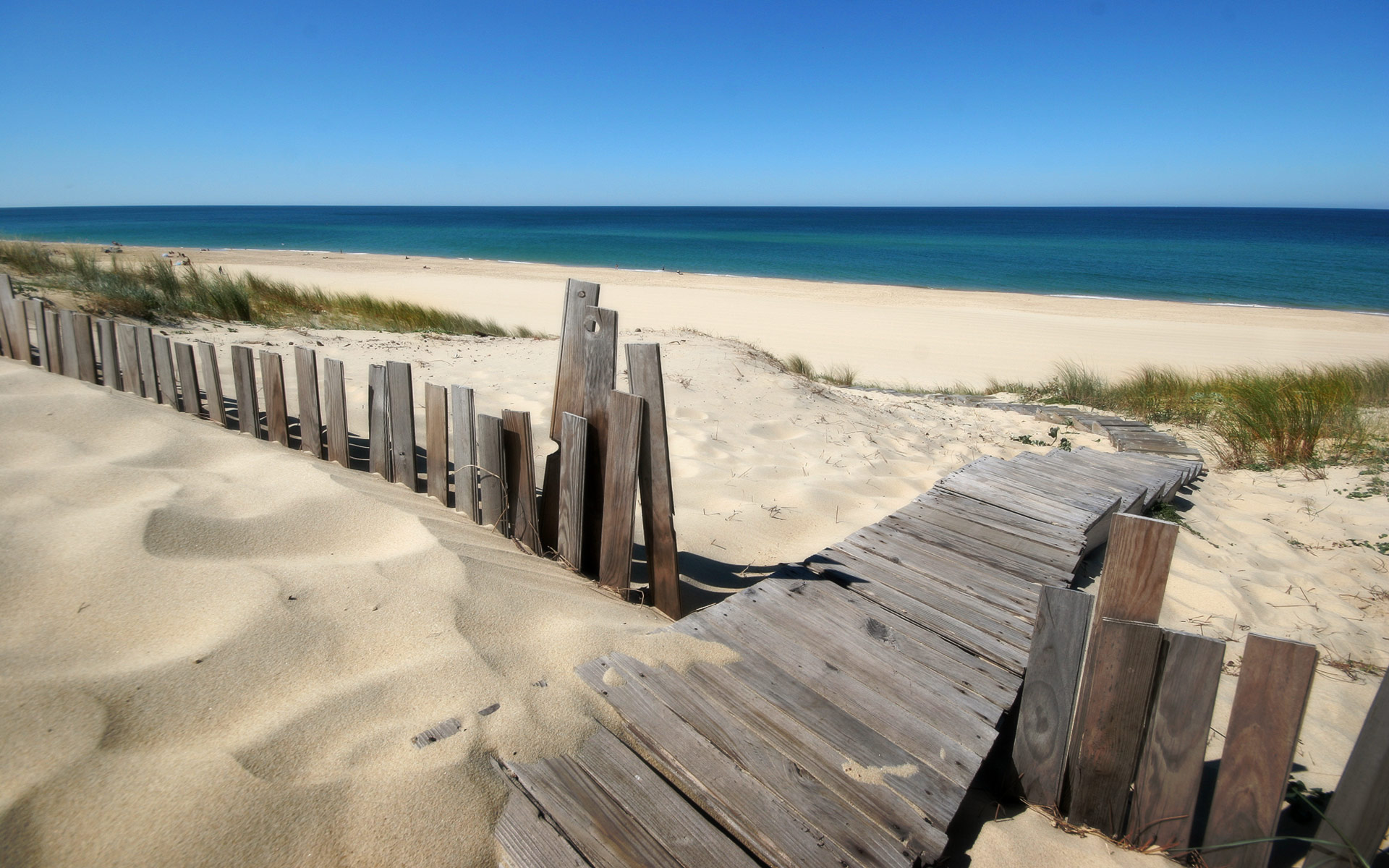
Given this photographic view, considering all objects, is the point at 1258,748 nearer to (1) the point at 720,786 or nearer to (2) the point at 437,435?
(1) the point at 720,786

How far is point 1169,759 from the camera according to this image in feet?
5.90

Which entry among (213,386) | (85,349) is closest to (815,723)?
(213,386)

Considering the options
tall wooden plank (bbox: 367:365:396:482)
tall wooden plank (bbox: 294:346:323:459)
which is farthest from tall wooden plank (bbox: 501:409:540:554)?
tall wooden plank (bbox: 294:346:323:459)

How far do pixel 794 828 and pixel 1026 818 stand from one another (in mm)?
815

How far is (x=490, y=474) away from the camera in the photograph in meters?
2.85

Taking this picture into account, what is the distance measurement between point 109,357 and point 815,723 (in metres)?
4.50

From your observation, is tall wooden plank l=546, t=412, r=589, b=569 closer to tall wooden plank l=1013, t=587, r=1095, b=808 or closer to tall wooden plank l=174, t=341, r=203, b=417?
tall wooden plank l=1013, t=587, r=1095, b=808

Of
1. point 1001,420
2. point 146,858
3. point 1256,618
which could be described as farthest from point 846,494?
point 146,858

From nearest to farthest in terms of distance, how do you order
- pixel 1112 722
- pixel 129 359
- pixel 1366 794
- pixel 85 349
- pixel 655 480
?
pixel 1366 794 < pixel 1112 722 < pixel 655 480 < pixel 129 359 < pixel 85 349

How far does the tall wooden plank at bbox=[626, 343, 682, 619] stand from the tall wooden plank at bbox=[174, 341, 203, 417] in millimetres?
2840

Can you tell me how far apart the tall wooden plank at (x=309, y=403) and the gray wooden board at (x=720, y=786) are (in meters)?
2.27

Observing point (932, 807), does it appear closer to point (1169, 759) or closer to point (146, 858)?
point (1169, 759)

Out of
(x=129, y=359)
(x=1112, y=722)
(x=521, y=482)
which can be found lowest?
(x=1112, y=722)

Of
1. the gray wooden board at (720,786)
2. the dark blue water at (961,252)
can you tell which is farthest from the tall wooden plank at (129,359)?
the dark blue water at (961,252)
